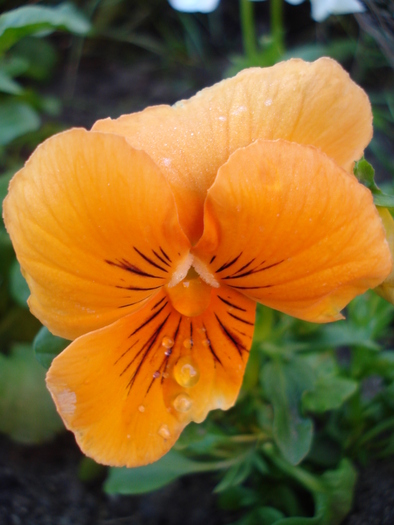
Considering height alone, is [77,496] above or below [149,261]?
below

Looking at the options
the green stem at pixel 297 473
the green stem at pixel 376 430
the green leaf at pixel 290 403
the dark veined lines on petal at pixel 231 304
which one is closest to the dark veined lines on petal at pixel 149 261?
the dark veined lines on petal at pixel 231 304

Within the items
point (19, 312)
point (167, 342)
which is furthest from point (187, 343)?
point (19, 312)

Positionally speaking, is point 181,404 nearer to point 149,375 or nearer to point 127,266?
point 149,375

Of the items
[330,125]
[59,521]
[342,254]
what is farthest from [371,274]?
[59,521]

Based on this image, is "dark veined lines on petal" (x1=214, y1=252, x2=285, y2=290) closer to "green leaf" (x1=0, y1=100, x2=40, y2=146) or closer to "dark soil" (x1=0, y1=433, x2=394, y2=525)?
"dark soil" (x1=0, y1=433, x2=394, y2=525)

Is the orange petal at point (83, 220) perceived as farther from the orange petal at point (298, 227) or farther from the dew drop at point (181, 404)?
the dew drop at point (181, 404)
